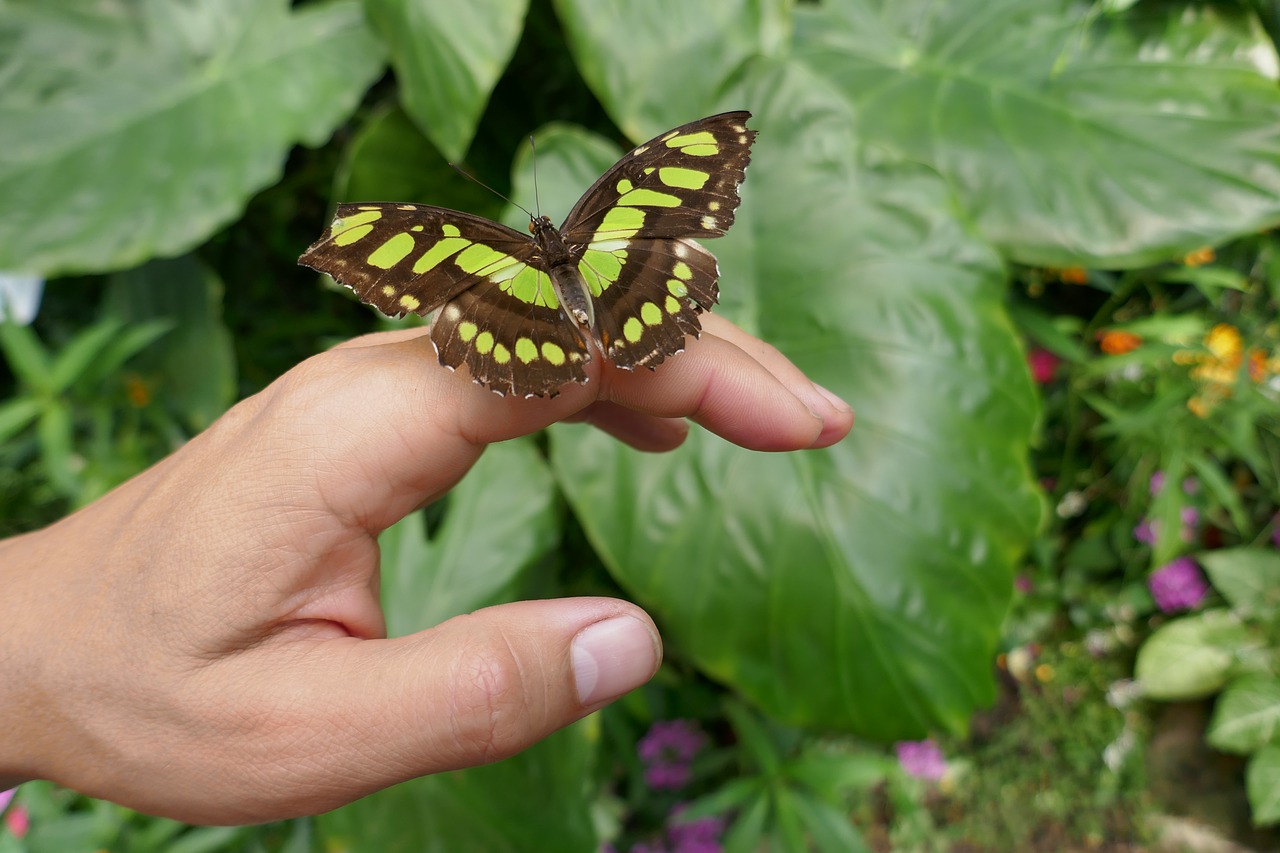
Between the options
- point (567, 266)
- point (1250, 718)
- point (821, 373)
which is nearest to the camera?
point (567, 266)

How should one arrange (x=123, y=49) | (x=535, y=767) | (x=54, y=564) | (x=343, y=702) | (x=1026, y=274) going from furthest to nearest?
(x=1026, y=274), (x=123, y=49), (x=535, y=767), (x=54, y=564), (x=343, y=702)

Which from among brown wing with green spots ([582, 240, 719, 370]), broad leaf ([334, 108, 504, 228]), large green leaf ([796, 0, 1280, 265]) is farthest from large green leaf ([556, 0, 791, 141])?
brown wing with green spots ([582, 240, 719, 370])

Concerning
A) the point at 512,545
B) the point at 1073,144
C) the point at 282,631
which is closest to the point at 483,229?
the point at 282,631

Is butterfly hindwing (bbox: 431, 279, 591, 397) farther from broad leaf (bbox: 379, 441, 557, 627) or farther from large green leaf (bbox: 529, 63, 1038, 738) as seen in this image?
broad leaf (bbox: 379, 441, 557, 627)

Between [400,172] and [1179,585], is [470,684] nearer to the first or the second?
[400,172]

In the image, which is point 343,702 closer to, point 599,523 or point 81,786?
point 81,786

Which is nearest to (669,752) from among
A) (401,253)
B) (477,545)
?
(477,545)
